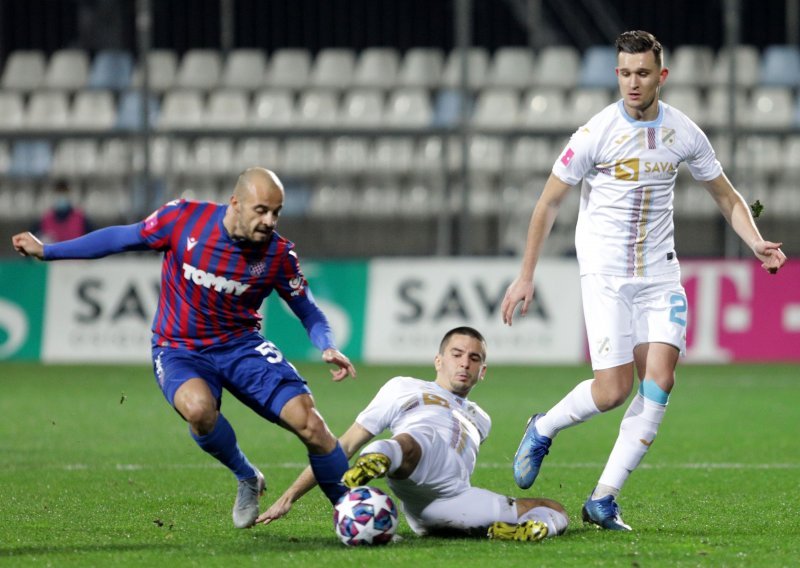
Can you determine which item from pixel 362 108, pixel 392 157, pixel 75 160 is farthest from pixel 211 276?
pixel 362 108

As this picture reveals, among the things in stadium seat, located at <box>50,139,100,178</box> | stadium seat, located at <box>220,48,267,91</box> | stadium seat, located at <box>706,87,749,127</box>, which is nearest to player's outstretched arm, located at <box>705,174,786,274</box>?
stadium seat, located at <box>706,87,749,127</box>

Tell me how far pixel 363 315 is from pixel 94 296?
9.34 ft

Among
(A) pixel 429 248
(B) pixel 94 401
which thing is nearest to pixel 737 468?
(B) pixel 94 401

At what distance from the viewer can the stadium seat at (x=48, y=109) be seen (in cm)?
1953

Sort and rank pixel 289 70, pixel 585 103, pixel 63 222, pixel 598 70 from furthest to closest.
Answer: pixel 289 70 < pixel 598 70 < pixel 585 103 < pixel 63 222

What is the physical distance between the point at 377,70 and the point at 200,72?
2.59m

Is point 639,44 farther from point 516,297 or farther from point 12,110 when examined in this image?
point 12,110

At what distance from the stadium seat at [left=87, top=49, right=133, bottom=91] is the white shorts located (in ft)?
48.4

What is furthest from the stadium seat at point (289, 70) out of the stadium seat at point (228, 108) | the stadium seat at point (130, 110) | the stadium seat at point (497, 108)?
the stadium seat at point (497, 108)

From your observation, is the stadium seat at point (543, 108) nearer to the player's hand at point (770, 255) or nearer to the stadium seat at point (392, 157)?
the stadium seat at point (392, 157)

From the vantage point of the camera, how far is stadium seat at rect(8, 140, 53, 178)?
17.7m

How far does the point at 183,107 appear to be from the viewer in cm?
1947

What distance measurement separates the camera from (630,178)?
5.84 m

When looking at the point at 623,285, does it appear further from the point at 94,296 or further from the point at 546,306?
the point at 94,296
